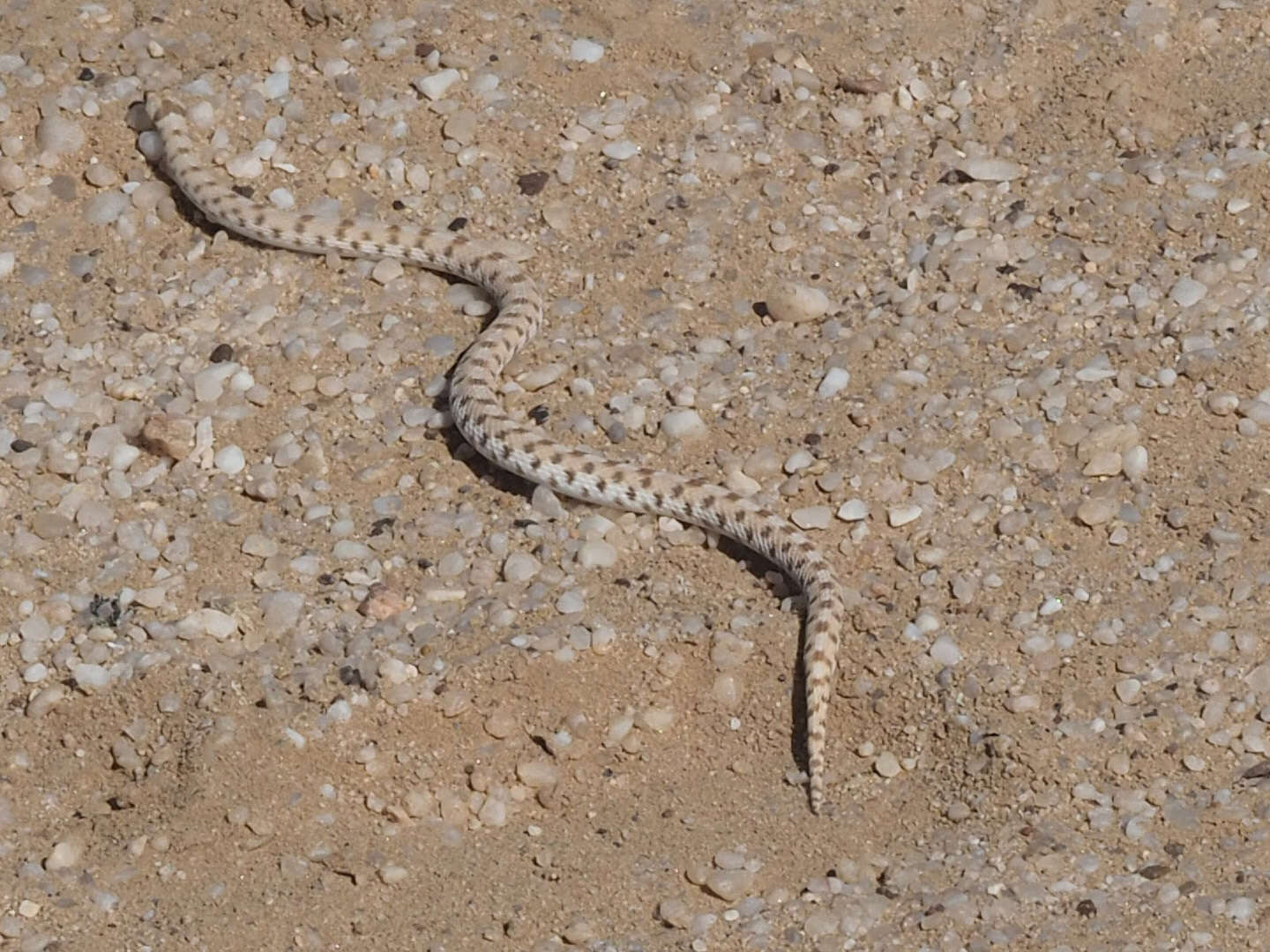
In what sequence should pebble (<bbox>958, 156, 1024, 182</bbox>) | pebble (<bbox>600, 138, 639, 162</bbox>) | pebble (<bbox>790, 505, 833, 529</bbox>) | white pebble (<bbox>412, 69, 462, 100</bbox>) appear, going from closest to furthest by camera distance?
pebble (<bbox>790, 505, 833, 529</bbox>) < pebble (<bbox>958, 156, 1024, 182</bbox>) < pebble (<bbox>600, 138, 639, 162</bbox>) < white pebble (<bbox>412, 69, 462, 100</bbox>)

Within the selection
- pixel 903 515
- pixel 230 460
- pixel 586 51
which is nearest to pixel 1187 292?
pixel 903 515

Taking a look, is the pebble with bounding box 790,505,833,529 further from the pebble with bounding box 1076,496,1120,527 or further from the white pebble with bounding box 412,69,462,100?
the white pebble with bounding box 412,69,462,100

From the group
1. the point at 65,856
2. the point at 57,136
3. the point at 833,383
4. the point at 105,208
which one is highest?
the point at 833,383

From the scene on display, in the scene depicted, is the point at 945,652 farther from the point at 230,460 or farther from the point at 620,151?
the point at 620,151

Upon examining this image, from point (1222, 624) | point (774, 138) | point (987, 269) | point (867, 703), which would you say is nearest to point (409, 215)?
point (774, 138)

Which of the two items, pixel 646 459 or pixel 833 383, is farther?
pixel 833 383

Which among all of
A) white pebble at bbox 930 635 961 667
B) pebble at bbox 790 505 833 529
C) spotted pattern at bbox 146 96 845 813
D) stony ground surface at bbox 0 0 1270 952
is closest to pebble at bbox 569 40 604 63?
stony ground surface at bbox 0 0 1270 952

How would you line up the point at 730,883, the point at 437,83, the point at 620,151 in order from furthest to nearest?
the point at 437,83 < the point at 620,151 < the point at 730,883
